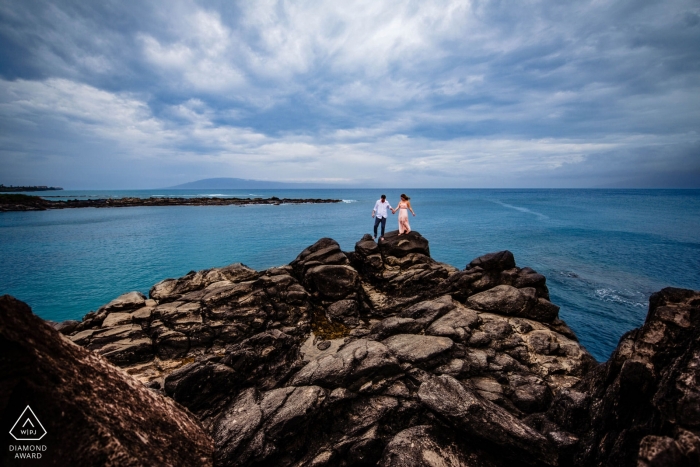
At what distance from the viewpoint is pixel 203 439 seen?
28.5 feet

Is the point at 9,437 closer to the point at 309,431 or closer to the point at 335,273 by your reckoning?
the point at 309,431

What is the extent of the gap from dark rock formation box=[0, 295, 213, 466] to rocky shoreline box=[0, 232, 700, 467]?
1.05 ft

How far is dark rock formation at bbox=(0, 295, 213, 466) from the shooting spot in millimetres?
5598

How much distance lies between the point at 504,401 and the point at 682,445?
256 inches

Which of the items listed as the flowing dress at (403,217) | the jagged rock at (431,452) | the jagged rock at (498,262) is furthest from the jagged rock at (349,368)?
the flowing dress at (403,217)

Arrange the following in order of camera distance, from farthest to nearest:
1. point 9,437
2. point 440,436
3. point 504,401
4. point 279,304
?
point 279,304, point 504,401, point 440,436, point 9,437

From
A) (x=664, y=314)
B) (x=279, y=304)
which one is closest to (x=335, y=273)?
(x=279, y=304)

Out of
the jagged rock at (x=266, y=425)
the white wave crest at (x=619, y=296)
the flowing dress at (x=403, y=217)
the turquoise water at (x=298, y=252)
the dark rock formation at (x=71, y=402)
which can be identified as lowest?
the white wave crest at (x=619, y=296)

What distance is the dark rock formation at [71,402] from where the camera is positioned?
560 cm

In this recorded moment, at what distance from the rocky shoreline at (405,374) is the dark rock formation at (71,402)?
32 centimetres

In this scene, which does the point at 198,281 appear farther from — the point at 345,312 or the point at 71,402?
the point at 71,402

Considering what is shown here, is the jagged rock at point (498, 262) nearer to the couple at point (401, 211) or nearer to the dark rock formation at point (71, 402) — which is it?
the couple at point (401, 211)

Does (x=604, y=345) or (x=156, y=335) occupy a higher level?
(x=156, y=335)

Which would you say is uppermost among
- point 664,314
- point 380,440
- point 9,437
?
point 664,314
